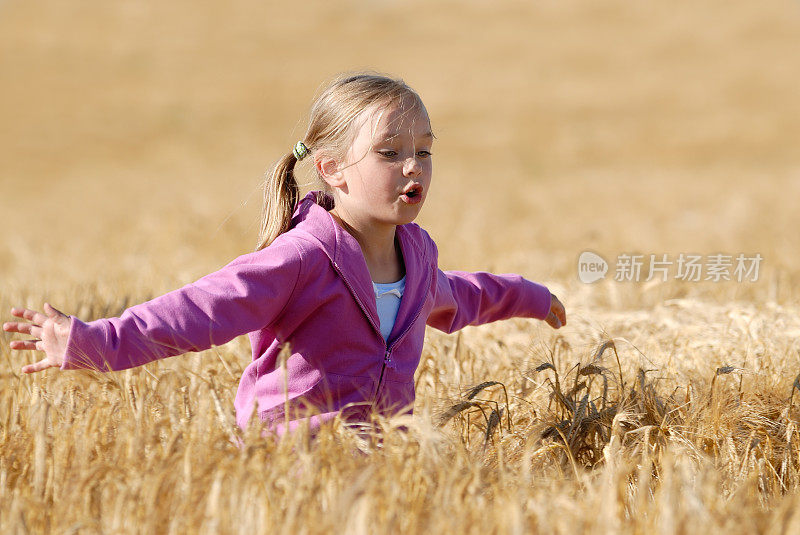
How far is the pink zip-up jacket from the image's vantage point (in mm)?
2031

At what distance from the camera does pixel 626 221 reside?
27.7 feet

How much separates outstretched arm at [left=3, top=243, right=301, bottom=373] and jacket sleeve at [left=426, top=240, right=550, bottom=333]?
2.15ft

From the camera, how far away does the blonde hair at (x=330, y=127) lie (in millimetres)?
2428

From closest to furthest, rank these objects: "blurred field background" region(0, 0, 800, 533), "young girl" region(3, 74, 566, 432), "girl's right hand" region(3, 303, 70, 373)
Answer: "blurred field background" region(0, 0, 800, 533), "girl's right hand" region(3, 303, 70, 373), "young girl" region(3, 74, 566, 432)

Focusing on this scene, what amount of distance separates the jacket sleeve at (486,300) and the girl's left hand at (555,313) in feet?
0.09

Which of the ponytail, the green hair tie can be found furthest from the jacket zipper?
the green hair tie

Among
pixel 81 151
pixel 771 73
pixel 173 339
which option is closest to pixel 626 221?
pixel 173 339

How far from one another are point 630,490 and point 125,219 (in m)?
8.03

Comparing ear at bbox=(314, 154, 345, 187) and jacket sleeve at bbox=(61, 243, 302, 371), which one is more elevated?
ear at bbox=(314, 154, 345, 187)

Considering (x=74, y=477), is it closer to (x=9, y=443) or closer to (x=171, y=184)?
(x=9, y=443)

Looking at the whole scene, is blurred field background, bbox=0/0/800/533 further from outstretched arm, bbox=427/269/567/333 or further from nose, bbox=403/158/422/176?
nose, bbox=403/158/422/176

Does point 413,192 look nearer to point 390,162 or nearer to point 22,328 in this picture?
point 390,162

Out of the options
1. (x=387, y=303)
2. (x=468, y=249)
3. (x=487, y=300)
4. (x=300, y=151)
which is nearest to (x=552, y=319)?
(x=487, y=300)

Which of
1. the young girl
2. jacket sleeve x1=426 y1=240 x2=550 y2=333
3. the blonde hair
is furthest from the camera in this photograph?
jacket sleeve x1=426 y1=240 x2=550 y2=333
